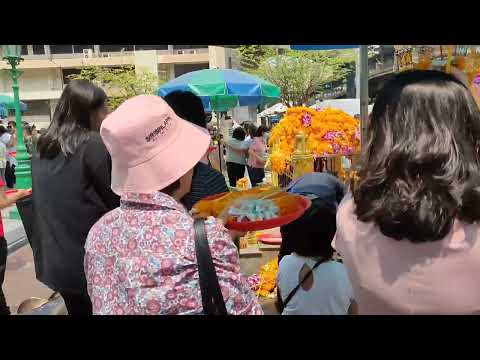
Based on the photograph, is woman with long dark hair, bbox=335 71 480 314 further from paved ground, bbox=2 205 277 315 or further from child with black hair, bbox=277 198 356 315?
paved ground, bbox=2 205 277 315

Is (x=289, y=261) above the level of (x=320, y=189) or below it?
below

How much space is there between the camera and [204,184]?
7.94 feet

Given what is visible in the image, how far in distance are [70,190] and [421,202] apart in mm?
1697

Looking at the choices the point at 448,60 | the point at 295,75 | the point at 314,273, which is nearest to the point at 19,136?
the point at 314,273

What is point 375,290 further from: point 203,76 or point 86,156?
point 203,76

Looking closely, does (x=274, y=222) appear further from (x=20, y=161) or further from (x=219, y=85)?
(x=20, y=161)

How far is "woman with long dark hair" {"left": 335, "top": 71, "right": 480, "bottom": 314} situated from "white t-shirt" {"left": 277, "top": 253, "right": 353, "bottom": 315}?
3.20 feet

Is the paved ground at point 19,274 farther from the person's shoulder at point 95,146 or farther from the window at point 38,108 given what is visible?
the window at point 38,108

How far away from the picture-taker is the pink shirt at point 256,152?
34.8 feet

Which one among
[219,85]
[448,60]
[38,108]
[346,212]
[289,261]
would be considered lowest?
[38,108]

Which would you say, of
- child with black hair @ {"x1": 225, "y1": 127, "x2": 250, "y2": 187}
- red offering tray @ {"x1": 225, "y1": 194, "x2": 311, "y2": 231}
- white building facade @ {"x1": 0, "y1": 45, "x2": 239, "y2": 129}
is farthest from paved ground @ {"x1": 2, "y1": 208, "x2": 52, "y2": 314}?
white building facade @ {"x1": 0, "y1": 45, "x2": 239, "y2": 129}

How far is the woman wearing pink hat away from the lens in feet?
4.05
